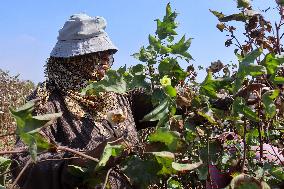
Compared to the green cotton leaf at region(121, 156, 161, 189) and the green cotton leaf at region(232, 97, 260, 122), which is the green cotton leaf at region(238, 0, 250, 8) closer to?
the green cotton leaf at region(232, 97, 260, 122)

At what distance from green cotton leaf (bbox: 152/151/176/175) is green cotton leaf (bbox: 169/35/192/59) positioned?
0.29 m

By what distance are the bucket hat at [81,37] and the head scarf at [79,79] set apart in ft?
0.14

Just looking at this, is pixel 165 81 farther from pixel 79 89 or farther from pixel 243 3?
pixel 79 89

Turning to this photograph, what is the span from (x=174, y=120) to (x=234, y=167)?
0.17 meters

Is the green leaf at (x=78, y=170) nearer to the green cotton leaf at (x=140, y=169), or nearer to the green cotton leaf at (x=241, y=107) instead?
the green cotton leaf at (x=140, y=169)

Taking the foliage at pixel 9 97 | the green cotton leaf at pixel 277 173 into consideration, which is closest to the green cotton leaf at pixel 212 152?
the green cotton leaf at pixel 277 173

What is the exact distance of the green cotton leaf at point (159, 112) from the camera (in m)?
1.07

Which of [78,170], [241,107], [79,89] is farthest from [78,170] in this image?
[79,89]

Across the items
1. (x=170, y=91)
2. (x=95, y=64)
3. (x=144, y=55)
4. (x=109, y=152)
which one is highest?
(x=95, y=64)

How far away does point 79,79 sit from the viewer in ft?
8.11

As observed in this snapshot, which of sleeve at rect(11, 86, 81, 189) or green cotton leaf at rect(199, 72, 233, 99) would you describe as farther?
sleeve at rect(11, 86, 81, 189)

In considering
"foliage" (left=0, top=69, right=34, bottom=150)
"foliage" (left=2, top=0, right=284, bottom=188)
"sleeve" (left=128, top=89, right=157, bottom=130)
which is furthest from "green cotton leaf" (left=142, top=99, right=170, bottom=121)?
"foliage" (left=0, top=69, right=34, bottom=150)

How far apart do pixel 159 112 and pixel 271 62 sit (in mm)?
256

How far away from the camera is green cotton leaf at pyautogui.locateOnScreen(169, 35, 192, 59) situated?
3.99ft
